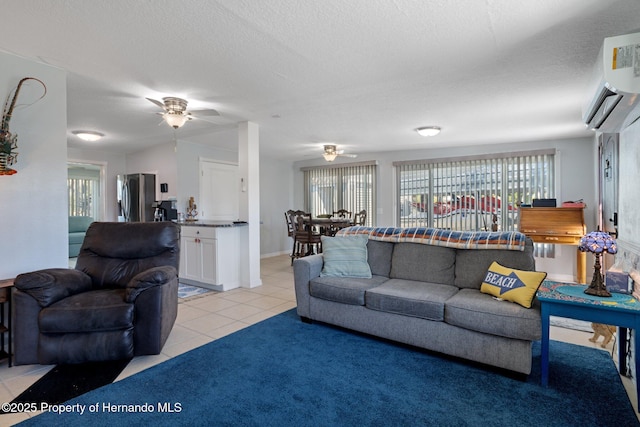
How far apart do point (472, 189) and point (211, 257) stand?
189 inches

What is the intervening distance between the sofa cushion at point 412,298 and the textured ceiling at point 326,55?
1901mm

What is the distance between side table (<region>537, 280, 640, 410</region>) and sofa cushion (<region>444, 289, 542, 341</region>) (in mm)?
82

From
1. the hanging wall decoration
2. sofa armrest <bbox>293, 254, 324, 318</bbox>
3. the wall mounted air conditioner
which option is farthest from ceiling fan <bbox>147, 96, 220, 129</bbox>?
the wall mounted air conditioner

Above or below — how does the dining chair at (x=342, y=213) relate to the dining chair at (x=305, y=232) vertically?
above

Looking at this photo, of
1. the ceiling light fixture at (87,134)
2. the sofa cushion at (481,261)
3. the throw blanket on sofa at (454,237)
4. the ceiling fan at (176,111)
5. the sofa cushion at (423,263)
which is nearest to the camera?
the sofa cushion at (481,261)

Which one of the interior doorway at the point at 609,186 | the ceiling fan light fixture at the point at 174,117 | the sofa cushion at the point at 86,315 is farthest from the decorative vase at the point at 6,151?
the interior doorway at the point at 609,186

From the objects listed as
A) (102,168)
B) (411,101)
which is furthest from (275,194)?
(411,101)

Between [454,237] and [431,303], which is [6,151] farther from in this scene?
[454,237]

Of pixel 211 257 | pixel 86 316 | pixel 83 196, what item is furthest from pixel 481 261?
pixel 83 196

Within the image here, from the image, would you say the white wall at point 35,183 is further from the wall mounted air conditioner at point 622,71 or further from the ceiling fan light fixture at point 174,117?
the wall mounted air conditioner at point 622,71

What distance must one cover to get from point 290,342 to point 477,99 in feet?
10.4

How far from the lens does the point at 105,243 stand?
3.00m

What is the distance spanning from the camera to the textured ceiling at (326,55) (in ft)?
6.59

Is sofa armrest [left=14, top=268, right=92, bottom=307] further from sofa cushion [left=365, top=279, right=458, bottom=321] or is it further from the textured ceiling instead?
sofa cushion [left=365, top=279, right=458, bottom=321]
